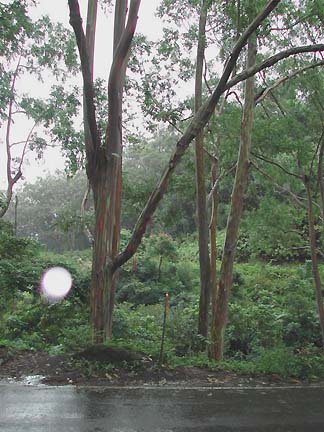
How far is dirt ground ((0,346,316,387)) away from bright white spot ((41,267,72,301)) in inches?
139

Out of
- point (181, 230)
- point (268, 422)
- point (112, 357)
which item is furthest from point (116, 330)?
point (181, 230)

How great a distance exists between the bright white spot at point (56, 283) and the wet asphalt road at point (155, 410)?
4.97m

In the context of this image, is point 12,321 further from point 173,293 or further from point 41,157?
point 41,157

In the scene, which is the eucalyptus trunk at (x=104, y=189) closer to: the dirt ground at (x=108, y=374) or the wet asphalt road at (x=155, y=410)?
the dirt ground at (x=108, y=374)

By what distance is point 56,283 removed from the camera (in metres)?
11.3

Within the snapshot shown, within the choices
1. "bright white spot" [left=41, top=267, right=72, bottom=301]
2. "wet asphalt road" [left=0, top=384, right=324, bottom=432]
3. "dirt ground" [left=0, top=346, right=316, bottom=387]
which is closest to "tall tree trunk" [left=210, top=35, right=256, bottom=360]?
"dirt ground" [left=0, top=346, right=316, bottom=387]

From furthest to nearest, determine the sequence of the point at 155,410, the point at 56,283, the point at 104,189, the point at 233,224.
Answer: the point at 56,283
the point at 233,224
the point at 104,189
the point at 155,410

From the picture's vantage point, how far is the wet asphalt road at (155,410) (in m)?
4.55

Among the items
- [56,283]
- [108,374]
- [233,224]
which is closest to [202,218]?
[233,224]

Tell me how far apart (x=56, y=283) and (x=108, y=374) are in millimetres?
5344

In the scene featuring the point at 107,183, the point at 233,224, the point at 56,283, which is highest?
the point at 107,183

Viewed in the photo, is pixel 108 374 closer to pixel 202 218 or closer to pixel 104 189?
pixel 104 189

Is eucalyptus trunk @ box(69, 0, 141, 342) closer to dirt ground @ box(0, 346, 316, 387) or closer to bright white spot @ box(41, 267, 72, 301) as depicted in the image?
dirt ground @ box(0, 346, 316, 387)

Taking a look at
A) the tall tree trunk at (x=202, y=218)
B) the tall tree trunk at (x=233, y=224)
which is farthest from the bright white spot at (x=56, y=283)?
the tall tree trunk at (x=233, y=224)
